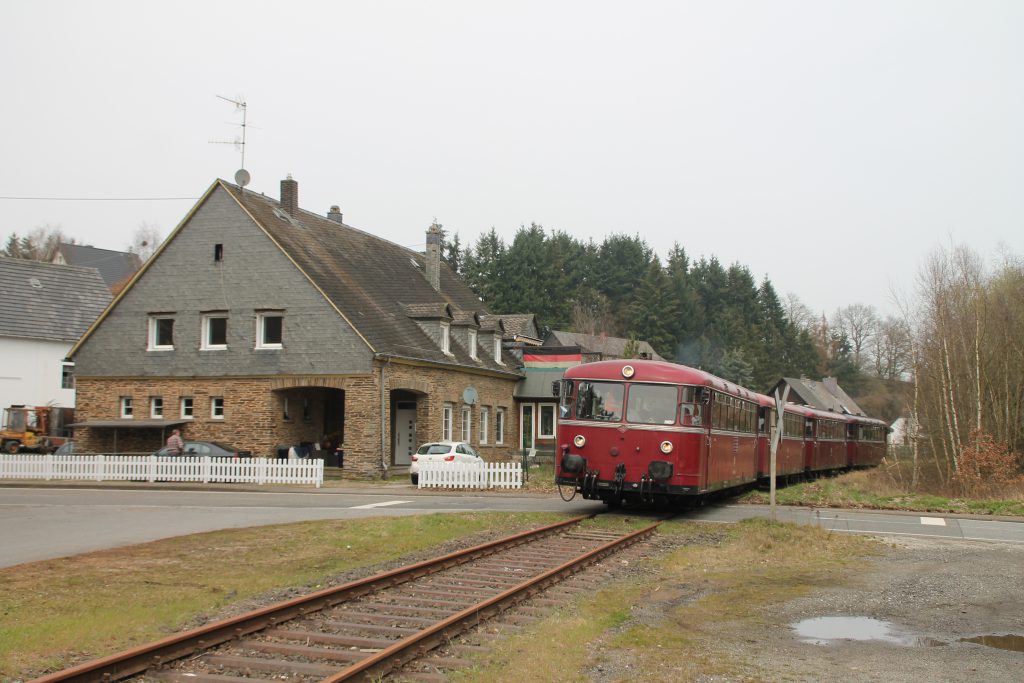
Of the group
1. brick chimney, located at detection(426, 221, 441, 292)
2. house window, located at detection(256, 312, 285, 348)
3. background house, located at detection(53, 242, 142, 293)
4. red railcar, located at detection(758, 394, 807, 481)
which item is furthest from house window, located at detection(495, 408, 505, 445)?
background house, located at detection(53, 242, 142, 293)

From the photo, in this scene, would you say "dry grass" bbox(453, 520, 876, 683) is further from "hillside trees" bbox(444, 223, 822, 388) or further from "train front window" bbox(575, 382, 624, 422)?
"hillside trees" bbox(444, 223, 822, 388)

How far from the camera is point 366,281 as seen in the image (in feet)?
128

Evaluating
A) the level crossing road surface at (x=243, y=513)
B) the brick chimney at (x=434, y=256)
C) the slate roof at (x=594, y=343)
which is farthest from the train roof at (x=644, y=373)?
the slate roof at (x=594, y=343)

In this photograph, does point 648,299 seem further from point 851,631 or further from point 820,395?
point 851,631

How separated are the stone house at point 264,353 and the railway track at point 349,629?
21.1m

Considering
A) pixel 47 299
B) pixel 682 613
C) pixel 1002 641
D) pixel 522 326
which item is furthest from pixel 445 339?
pixel 1002 641

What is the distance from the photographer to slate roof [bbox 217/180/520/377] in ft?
115

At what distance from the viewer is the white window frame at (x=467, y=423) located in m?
39.1

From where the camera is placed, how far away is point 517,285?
92.9 metres

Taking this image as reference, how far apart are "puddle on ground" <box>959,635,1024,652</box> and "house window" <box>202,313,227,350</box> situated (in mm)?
30370

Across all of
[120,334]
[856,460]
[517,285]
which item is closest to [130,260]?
[517,285]

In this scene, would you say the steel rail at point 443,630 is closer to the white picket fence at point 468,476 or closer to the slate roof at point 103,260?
the white picket fence at point 468,476

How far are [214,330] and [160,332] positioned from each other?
2299mm

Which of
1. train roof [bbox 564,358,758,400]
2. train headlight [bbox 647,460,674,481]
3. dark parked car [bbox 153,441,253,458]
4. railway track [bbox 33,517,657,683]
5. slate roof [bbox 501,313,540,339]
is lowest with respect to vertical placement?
railway track [bbox 33,517,657,683]
